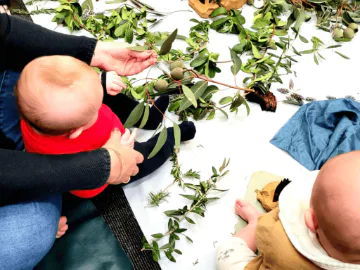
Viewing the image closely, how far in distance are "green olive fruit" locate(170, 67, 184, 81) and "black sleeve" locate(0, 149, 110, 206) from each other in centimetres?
50

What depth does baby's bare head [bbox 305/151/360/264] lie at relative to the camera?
657mm

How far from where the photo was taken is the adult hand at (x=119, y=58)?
111cm

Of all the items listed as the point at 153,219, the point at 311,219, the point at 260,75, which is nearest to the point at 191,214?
the point at 153,219

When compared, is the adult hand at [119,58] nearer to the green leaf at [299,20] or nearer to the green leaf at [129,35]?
the green leaf at [129,35]

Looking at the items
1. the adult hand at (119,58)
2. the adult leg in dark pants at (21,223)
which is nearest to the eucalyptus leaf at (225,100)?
the adult hand at (119,58)

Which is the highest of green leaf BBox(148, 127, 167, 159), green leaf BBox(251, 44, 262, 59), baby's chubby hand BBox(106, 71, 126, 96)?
baby's chubby hand BBox(106, 71, 126, 96)

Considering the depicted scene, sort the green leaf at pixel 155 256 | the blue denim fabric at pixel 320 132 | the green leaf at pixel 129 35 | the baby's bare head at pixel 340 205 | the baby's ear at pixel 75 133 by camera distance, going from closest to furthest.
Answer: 1. the baby's bare head at pixel 340 205
2. the baby's ear at pixel 75 133
3. the green leaf at pixel 155 256
4. the blue denim fabric at pixel 320 132
5. the green leaf at pixel 129 35

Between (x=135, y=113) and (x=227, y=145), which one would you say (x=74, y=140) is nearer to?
(x=135, y=113)

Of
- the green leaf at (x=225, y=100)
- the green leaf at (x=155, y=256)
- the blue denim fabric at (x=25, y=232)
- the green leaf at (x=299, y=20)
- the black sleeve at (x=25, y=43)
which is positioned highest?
the green leaf at (x=299, y=20)

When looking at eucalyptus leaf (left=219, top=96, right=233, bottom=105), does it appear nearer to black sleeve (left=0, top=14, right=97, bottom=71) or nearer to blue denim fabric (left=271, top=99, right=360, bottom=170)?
blue denim fabric (left=271, top=99, right=360, bottom=170)

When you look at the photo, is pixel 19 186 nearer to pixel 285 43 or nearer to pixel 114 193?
pixel 114 193

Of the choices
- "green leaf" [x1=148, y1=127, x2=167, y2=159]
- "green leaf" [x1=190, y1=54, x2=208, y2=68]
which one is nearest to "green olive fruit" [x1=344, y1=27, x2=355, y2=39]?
"green leaf" [x1=190, y1=54, x2=208, y2=68]

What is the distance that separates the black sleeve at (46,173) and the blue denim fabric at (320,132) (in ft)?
2.13

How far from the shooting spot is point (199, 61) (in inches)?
52.2
